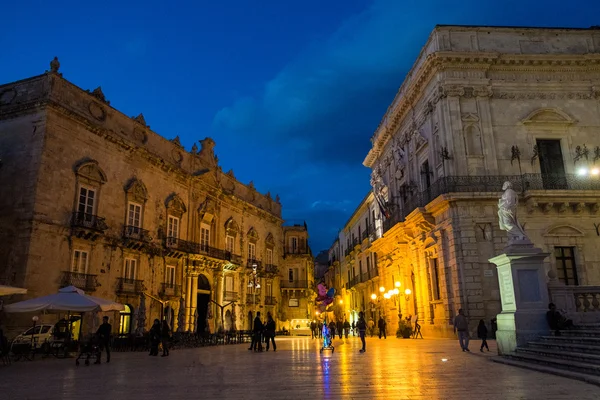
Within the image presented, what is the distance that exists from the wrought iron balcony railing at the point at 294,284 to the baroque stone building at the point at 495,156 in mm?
20822

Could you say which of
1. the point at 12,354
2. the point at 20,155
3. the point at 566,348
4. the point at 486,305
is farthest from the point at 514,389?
the point at 20,155

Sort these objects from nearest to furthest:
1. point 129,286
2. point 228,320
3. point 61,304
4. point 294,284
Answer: point 61,304
point 129,286
point 228,320
point 294,284

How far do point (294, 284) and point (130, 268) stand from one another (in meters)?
21.9

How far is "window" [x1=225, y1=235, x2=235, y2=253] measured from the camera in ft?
111

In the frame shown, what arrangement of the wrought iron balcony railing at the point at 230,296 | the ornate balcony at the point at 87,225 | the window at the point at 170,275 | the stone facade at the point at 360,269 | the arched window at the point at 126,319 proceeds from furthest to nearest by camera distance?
the stone facade at the point at 360,269 → the wrought iron balcony railing at the point at 230,296 → the window at the point at 170,275 → the arched window at the point at 126,319 → the ornate balcony at the point at 87,225

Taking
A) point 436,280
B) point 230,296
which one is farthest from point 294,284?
point 436,280

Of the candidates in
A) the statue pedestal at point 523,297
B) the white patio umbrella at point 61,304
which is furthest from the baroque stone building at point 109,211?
the statue pedestal at point 523,297

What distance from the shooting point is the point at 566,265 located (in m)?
19.3

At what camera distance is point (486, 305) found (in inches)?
718

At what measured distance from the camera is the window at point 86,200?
→ 69.8ft

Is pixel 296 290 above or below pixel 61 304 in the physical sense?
above

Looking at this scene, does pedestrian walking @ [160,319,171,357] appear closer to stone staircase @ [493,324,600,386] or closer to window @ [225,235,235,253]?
stone staircase @ [493,324,600,386]

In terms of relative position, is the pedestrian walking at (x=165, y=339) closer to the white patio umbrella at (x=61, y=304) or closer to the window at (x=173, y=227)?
the white patio umbrella at (x=61, y=304)

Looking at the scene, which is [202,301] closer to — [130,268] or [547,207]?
[130,268]
